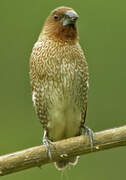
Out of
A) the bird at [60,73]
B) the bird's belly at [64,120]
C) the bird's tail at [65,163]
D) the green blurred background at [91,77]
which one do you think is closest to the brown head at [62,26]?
the bird at [60,73]

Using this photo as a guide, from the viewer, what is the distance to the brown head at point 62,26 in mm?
6539

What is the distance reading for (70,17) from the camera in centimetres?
649

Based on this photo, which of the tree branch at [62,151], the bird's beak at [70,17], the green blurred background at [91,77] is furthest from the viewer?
the green blurred background at [91,77]

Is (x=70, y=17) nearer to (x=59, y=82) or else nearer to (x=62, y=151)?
(x=59, y=82)

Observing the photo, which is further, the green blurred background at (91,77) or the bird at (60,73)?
the green blurred background at (91,77)

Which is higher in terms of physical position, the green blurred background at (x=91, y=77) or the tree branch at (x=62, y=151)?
the tree branch at (x=62, y=151)

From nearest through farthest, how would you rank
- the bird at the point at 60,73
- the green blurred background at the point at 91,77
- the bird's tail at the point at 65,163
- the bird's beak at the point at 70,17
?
the bird's beak at the point at 70,17 < the bird at the point at 60,73 < the bird's tail at the point at 65,163 < the green blurred background at the point at 91,77

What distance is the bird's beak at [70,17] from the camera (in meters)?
6.45

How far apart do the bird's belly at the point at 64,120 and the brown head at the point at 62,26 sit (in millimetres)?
548

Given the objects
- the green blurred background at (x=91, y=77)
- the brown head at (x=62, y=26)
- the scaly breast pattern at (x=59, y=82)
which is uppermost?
the brown head at (x=62, y=26)

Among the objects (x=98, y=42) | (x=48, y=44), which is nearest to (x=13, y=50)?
(x=98, y=42)

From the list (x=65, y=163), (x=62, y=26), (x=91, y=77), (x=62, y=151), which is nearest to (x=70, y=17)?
(x=62, y=26)

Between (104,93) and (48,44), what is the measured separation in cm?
243

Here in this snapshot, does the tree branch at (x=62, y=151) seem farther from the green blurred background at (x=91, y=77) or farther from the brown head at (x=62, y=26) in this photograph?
the green blurred background at (x=91, y=77)
